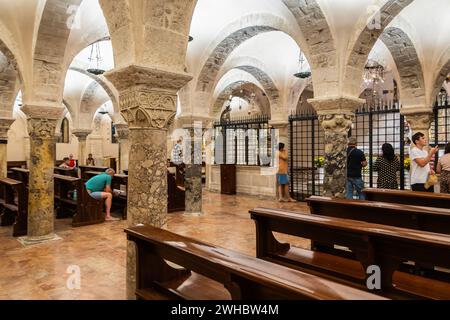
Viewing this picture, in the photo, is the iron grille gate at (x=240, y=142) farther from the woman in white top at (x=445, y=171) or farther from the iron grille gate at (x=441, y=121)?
the woman in white top at (x=445, y=171)

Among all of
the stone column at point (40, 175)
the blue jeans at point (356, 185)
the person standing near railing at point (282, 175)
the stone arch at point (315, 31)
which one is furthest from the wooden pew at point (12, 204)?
the person standing near railing at point (282, 175)

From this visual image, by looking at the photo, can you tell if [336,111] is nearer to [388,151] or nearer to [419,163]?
[388,151]

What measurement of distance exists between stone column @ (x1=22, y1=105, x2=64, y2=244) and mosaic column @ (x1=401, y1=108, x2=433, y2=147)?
8179 millimetres

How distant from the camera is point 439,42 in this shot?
770 cm

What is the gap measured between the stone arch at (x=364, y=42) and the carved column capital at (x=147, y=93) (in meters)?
3.36

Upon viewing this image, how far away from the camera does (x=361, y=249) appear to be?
256 cm

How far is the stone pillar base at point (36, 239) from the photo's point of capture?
5.85m

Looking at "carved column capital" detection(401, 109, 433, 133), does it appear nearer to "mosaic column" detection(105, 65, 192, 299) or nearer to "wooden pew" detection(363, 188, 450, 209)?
"wooden pew" detection(363, 188, 450, 209)

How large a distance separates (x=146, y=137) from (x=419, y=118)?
779 centimetres

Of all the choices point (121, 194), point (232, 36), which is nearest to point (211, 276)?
point (232, 36)

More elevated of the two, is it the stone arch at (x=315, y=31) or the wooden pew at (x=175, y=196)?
the stone arch at (x=315, y=31)
